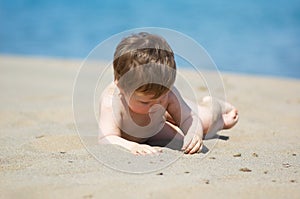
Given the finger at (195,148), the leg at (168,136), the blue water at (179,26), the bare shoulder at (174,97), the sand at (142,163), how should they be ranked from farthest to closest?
the blue water at (179,26)
the leg at (168,136)
the bare shoulder at (174,97)
the finger at (195,148)
the sand at (142,163)

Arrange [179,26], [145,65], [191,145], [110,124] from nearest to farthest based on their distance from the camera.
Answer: [145,65], [191,145], [110,124], [179,26]

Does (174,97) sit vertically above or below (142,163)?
above

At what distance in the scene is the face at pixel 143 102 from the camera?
2365mm

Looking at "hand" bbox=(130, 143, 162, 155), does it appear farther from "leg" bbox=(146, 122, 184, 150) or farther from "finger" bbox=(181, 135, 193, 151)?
"leg" bbox=(146, 122, 184, 150)

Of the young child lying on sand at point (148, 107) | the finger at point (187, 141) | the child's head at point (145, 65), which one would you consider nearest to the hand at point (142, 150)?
the young child lying on sand at point (148, 107)

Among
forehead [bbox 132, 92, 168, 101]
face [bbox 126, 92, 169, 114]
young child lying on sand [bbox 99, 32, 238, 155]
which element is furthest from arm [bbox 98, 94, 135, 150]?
forehead [bbox 132, 92, 168, 101]

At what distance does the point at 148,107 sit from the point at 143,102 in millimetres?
65

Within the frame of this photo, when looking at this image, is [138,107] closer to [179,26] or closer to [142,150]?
[142,150]

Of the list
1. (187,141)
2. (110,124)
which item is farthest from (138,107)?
(187,141)

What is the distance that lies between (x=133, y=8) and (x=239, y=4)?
399 cm

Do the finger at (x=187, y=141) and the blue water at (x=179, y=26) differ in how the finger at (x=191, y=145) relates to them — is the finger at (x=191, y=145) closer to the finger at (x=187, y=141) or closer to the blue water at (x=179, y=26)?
the finger at (x=187, y=141)

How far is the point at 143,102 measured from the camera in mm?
2426

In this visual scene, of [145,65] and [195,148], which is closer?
[145,65]

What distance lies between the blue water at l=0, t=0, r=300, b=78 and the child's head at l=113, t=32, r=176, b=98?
Result: 17.4 ft
